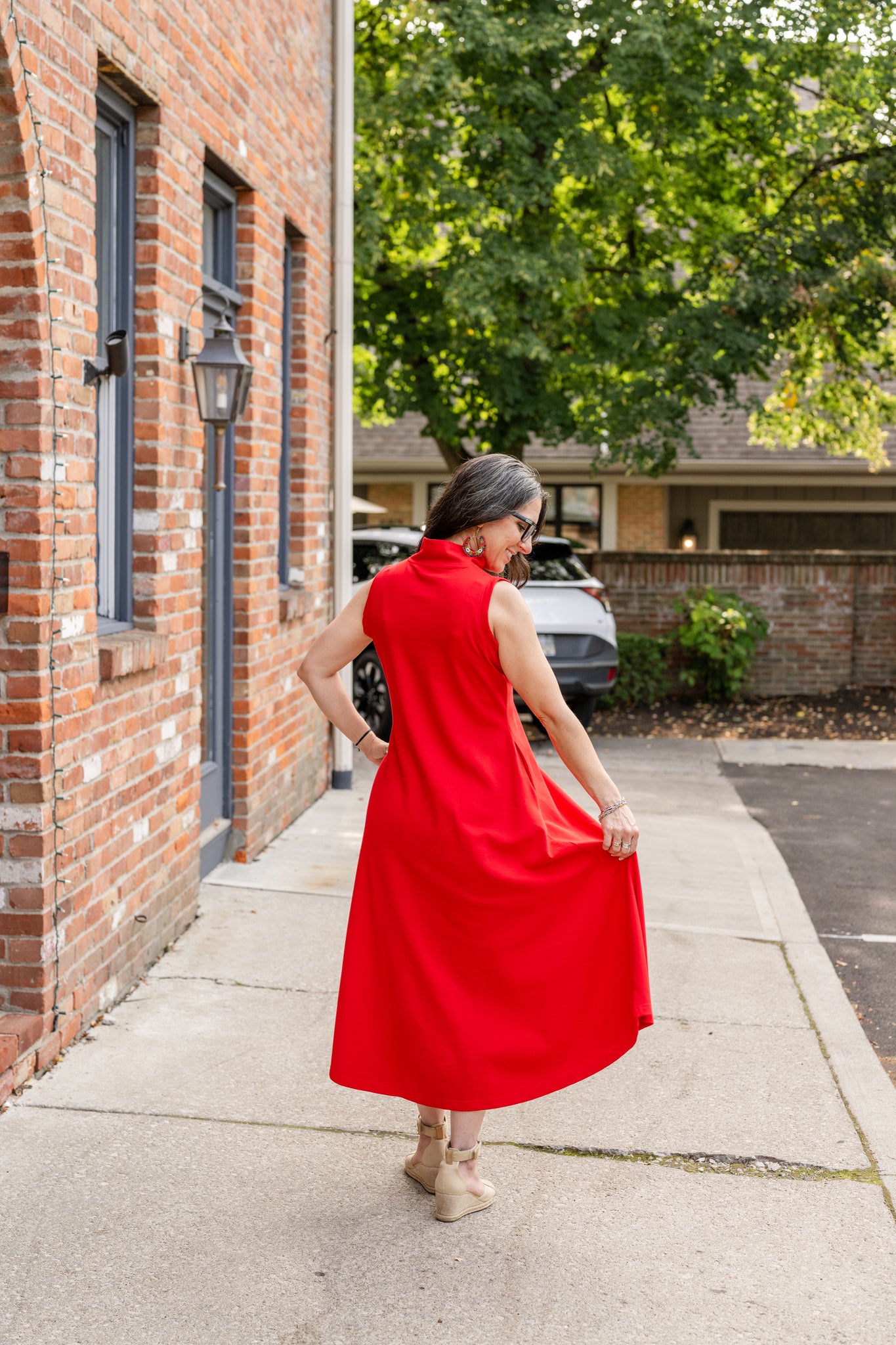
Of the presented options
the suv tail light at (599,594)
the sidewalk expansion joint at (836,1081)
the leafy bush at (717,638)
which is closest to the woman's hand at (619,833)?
the sidewalk expansion joint at (836,1081)

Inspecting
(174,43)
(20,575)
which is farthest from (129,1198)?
(174,43)

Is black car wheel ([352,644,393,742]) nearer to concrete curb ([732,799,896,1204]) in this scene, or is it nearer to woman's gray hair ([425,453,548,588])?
concrete curb ([732,799,896,1204])

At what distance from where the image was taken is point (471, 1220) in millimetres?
3434

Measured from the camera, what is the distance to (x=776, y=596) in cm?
1530

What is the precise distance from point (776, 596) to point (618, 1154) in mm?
12088

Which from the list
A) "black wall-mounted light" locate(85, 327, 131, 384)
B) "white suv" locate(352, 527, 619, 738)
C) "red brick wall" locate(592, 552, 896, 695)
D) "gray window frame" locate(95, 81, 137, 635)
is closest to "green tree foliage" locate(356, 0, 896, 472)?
"red brick wall" locate(592, 552, 896, 695)

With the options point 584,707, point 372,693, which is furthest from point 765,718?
point 372,693

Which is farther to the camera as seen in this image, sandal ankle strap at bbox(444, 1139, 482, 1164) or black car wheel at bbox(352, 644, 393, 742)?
black car wheel at bbox(352, 644, 393, 742)

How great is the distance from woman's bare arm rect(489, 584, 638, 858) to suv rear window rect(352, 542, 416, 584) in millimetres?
8998

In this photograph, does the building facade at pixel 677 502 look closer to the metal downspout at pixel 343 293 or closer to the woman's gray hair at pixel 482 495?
the metal downspout at pixel 343 293

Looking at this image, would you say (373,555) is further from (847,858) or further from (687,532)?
(687,532)

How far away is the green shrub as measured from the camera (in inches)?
574

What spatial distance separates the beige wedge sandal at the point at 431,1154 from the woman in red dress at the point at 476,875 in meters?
0.12

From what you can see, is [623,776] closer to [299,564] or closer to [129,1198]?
→ [299,564]
